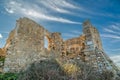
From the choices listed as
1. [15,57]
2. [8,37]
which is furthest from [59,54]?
[8,37]

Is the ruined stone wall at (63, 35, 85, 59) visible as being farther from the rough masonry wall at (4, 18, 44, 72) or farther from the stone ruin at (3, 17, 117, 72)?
the rough masonry wall at (4, 18, 44, 72)

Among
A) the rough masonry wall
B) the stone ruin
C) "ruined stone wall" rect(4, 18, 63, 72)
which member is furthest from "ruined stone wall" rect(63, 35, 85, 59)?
the rough masonry wall

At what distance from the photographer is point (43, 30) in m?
13.0

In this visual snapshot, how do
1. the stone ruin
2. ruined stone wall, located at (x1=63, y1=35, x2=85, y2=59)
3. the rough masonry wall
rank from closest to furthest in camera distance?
1. the rough masonry wall
2. the stone ruin
3. ruined stone wall, located at (x1=63, y1=35, x2=85, y2=59)

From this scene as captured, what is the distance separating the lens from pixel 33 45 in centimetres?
1148

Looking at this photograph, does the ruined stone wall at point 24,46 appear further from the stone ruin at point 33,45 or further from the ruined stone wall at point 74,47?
the ruined stone wall at point 74,47

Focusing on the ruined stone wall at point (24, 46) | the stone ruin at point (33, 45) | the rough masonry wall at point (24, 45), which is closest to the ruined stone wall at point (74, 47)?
the stone ruin at point (33, 45)

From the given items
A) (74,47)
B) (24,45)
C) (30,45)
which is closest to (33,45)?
(30,45)

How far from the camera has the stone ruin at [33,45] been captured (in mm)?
9945

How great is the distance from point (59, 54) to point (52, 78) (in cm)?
713

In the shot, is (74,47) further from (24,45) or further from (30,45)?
(24,45)

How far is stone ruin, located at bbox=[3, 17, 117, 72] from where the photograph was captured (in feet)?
32.6

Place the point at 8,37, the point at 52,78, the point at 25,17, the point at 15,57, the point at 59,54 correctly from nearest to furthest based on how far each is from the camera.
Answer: the point at 52,78 → the point at 15,57 → the point at 25,17 → the point at 59,54 → the point at 8,37

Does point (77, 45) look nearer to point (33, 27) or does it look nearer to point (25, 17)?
point (33, 27)
